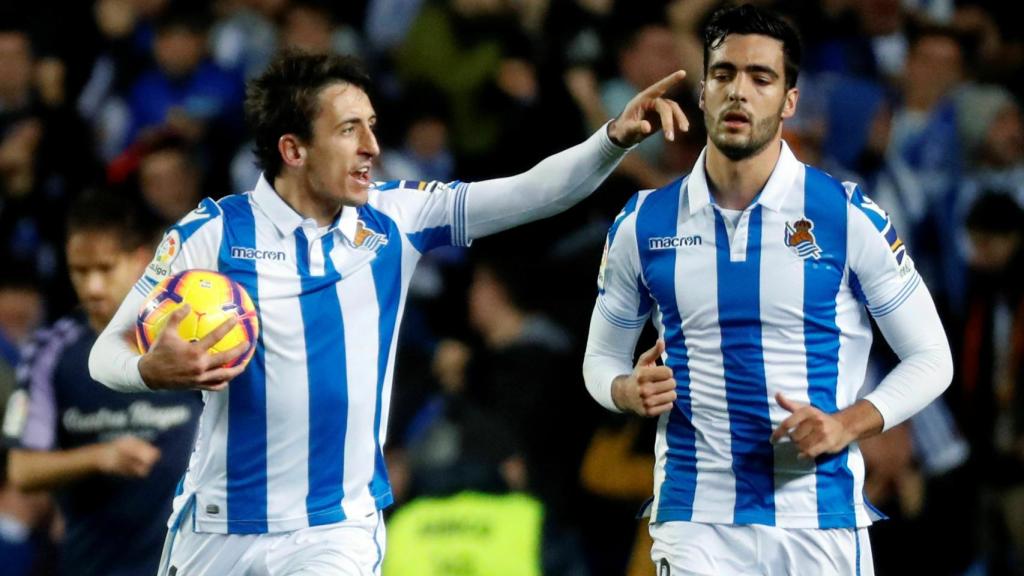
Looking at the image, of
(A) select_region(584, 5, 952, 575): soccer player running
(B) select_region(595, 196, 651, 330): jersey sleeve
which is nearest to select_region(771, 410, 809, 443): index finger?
(A) select_region(584, 5, 952, 575): soccer player running

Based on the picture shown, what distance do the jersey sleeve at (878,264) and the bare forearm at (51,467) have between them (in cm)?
274

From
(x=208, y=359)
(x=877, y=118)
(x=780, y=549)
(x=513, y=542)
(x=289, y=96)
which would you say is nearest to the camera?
(x=208, y=359)

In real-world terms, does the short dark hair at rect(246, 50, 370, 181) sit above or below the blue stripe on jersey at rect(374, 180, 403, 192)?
above

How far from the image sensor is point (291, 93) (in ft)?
17.5

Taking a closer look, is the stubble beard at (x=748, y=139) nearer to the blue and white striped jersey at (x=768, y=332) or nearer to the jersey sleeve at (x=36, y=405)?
the blue and white striped jersey at (x=768, y=332)

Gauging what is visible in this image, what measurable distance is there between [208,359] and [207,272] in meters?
0.34

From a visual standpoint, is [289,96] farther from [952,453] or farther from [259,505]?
[952,453]

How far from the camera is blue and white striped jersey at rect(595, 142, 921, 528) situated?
4914 millimetres

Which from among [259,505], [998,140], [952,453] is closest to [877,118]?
[998,140]

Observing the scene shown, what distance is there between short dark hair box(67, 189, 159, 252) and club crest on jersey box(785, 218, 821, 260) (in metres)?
2.64

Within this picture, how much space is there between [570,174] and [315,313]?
0.87 meters

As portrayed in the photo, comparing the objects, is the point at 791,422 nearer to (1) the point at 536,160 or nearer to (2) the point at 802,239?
(2) the point at 802,239

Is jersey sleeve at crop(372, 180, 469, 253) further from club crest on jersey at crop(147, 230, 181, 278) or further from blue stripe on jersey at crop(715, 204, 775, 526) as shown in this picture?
blue stripe on jersey at crop(715, 204, 775, 526)

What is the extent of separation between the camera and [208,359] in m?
4.55
